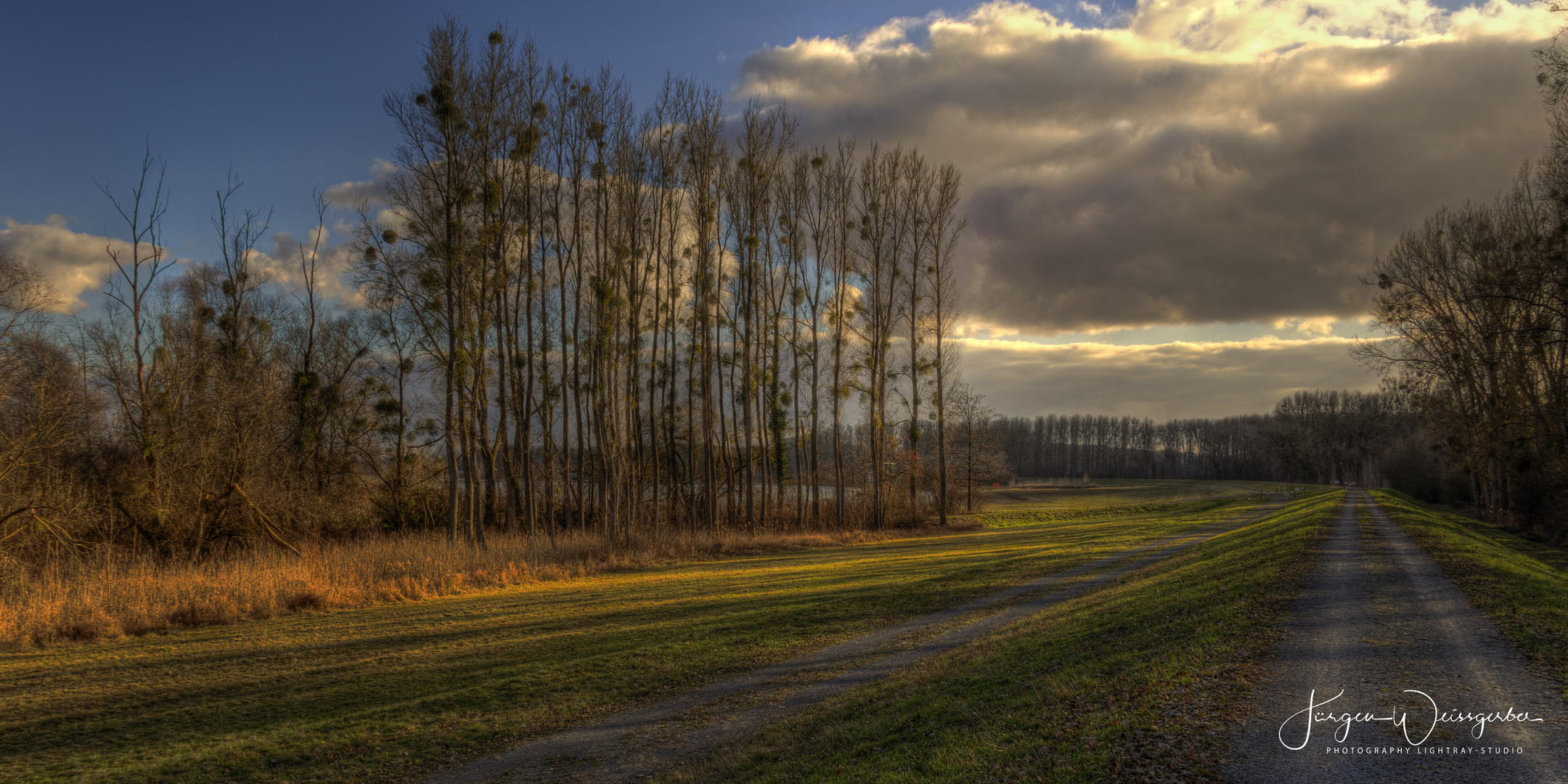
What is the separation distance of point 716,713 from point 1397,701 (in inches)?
254

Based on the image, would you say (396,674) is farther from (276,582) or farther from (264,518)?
(264,518)

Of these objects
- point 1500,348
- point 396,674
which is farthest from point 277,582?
point 1500,348

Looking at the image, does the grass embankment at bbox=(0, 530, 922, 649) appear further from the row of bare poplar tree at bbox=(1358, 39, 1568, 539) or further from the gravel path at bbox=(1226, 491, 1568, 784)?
the row of bare poplar tree at bbox=(1358, 39, 1568, 539)

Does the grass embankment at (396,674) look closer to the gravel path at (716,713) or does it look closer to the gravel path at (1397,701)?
the gravel path at (716,713)

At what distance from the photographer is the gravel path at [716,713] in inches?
245

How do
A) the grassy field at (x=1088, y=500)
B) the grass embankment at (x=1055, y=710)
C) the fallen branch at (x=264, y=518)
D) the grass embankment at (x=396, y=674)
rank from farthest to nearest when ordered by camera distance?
the grassy field at (x=1088, y=500)
the fallen branch at (x=264, y=518)
the grass embankment at (x=396, y=674)
the grass embankment at (x=1055, y=710)

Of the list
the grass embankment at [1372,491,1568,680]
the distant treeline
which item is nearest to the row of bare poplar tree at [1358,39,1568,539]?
the grass embankment at [1372,491,1568,680]

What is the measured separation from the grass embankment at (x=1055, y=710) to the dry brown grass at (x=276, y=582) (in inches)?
478

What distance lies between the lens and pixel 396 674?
918cm

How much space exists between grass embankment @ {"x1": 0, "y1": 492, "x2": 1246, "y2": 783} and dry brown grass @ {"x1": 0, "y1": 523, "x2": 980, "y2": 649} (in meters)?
0.81

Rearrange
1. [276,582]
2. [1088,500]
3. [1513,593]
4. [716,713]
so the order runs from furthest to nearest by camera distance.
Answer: [1088,500] → [276,582] → [1513,593] → [716,713]

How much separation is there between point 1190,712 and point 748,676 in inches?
207

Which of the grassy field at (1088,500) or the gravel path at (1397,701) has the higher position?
the gravel path at (1397,701)

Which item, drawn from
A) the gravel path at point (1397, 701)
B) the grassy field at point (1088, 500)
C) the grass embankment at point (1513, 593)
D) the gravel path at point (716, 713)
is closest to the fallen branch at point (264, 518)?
the gravel path at point (716, 713)
